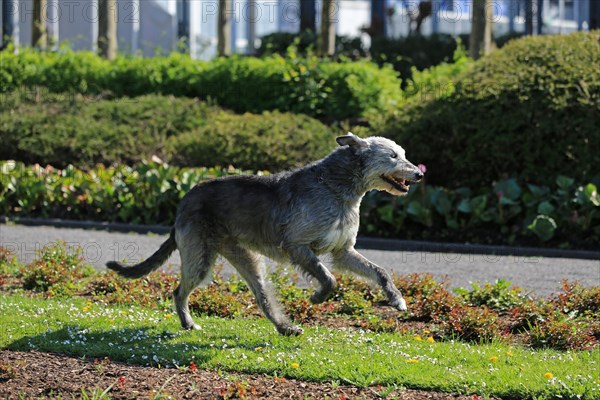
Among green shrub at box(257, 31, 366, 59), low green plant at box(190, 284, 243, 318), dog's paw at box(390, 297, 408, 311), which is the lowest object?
low green plant at box(190, 284, 243, 318)

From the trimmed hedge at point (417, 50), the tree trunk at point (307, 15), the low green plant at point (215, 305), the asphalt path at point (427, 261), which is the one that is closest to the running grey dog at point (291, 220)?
the low green plant at point (215, 305)

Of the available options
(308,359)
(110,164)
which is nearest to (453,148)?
(110,164)

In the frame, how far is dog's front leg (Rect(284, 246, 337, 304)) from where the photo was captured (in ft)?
23.2

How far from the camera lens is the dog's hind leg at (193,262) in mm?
7445

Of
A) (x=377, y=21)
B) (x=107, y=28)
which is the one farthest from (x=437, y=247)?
(x=377, y=21)

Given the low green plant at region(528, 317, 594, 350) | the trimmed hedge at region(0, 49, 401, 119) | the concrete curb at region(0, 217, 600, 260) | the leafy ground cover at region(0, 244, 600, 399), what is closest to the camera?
the leafy ground cover at region(0, 244, 600, 399)

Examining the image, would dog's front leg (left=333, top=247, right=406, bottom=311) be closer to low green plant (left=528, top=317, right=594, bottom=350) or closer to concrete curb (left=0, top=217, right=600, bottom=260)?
low green plant (left=528, top=317, right=594, bottom=350)

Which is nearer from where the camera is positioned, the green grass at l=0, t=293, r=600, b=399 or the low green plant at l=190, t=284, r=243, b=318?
the green grass at l=0, t=293, r=600, b=399

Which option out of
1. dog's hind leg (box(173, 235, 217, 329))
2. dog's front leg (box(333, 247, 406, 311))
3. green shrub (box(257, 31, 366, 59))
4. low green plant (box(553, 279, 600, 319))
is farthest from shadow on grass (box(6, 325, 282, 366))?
green shrub (box(257, 31, 366, 59))

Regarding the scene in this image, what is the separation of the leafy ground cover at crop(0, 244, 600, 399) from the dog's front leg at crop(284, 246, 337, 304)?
352mm

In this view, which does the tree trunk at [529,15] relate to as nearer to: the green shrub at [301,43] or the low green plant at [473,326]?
the green shrub at [301,43]

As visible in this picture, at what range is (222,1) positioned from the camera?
22.3m

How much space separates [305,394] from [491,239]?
7286 millimetres

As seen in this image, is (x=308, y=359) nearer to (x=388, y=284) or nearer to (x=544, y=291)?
(x=388, y=284)
